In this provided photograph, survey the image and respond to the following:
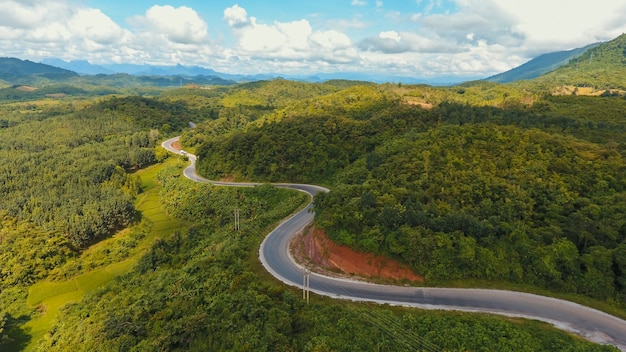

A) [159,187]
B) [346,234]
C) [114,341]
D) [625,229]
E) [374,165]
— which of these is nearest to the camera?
[114,341]

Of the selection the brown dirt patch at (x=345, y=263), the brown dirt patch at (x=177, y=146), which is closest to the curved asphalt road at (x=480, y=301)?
the brown dirt patch at (x=345, y=263)

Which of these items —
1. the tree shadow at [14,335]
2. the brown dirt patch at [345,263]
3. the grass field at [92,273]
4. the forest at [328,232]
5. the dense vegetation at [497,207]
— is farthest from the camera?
the grass field at [92,273]

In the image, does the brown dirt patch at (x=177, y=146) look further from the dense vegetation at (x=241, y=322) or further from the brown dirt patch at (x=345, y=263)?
the brown dirt patch at (x=345, y=263)

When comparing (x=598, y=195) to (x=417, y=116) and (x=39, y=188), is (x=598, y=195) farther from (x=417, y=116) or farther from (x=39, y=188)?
(x=39, y=188)

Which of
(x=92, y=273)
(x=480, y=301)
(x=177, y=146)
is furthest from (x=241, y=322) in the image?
(x=177, y=146)

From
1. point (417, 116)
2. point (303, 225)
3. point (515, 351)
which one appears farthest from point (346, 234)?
point (417, 116)

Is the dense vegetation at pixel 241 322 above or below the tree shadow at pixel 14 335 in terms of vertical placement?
above

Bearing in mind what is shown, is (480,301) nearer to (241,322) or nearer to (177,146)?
(241,322)

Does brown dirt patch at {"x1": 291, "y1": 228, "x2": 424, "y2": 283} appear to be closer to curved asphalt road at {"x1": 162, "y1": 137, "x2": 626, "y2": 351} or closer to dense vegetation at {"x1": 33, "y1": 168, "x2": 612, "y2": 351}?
curved asphalt road at {"x1": 162, "y1": 137, "x2": 626, "y2": 351}
